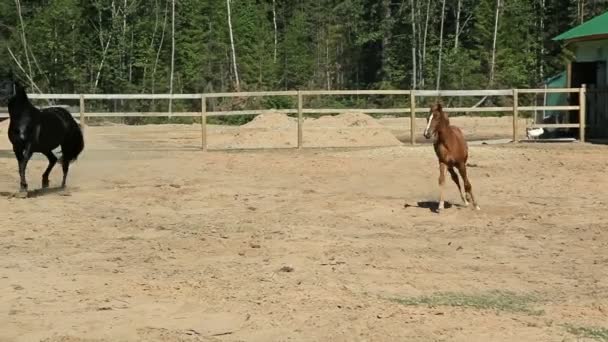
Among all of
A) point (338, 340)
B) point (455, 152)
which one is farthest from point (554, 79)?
point (338, 340)

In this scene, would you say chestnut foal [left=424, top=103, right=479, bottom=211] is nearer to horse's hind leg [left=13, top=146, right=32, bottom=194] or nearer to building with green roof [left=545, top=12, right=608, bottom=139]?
horse's hind leg [left=13, top=146, right=32, bottom=194]

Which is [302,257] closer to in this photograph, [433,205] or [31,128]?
[433,205]

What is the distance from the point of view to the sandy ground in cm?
592

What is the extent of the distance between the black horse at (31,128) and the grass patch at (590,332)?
27.6 feet

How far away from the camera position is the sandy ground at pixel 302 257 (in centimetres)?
592

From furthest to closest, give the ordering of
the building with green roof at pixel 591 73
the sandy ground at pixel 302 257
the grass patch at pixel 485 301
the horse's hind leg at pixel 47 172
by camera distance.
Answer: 1. the building with green roof at pixel 591 73
2. the horse's hind leg at pixel 47 172
3. the grass patch at pixel 485 301
4. the sandy ground at pixel 302 257

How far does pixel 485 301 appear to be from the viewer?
6.58 meters

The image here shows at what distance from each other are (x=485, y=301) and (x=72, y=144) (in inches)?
333

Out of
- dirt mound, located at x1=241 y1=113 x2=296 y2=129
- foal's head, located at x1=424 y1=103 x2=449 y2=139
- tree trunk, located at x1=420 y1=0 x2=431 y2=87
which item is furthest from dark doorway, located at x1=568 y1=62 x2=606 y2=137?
tree trunk, located at x1=420 y1=0 x2=431 y2=87

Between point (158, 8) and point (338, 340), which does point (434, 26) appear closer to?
point (158, 8)

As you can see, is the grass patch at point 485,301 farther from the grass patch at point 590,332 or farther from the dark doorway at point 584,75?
the dark doorway at point 584,75

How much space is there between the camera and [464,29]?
2221 inches

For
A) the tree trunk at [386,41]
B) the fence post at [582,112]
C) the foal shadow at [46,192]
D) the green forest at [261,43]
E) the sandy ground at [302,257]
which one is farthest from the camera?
the tree trunk at [386,41]

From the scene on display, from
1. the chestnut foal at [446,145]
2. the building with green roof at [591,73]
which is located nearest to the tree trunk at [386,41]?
the building with green roof at [591,73]
